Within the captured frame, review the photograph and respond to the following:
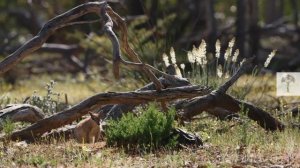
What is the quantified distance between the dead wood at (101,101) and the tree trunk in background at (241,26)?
909 centimetres

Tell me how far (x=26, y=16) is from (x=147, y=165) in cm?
1700

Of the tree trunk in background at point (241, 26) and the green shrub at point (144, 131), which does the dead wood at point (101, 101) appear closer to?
the green shrub at point (144, 131)

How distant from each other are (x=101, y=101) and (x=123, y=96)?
0.24 m

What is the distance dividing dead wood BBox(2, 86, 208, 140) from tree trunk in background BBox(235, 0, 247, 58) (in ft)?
29.8

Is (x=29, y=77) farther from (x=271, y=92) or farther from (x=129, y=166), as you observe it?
(x=129, y=166)

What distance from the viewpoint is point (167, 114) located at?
7523 mm

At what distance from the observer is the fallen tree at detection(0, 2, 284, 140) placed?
7695mm

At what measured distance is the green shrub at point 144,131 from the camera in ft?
23.7

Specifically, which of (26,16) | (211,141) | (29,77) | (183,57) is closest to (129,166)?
(211,141)

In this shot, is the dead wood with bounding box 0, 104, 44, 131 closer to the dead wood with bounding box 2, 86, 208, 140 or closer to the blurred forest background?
the dead wood with bounding box 2, 86, 208, 140

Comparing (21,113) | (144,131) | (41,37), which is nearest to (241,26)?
(21,113)
